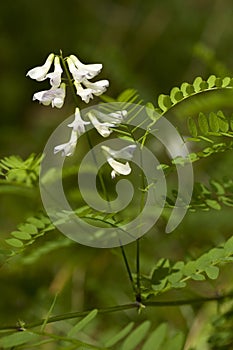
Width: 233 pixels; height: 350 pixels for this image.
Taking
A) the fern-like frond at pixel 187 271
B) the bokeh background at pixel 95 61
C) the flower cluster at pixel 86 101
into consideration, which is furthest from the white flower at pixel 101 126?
the bokeh background at pixel 95 61

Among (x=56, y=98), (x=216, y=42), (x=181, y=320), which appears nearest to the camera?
(x=56, y=98)

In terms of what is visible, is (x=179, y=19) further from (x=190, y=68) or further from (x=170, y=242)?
(x=170, y=242)

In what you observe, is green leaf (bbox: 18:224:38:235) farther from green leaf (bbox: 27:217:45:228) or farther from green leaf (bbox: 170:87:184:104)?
green leaf (bbox: 170:87:184:104)

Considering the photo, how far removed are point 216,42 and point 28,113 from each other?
2.80 feet

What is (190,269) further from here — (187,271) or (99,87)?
(99,87)

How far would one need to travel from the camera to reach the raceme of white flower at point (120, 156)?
68 centimetres

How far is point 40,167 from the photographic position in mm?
937

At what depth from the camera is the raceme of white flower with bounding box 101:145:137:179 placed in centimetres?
68

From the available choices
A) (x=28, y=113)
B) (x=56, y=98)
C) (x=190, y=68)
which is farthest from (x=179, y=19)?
(x=56, y=98)

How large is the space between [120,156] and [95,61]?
130 centimetres

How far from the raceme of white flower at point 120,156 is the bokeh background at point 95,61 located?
1.76ft

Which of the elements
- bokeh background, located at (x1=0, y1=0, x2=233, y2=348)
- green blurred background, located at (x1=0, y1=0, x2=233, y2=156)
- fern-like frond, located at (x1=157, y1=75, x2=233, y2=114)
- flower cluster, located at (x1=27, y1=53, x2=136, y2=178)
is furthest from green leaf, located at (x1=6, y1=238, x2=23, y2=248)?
green blurred background, located at (x1=0, y1=0, x2=233, y2=156)

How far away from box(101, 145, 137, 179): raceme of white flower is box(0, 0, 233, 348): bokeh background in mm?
537

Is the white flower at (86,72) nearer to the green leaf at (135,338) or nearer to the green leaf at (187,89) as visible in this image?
the green leaf at (187,89)
